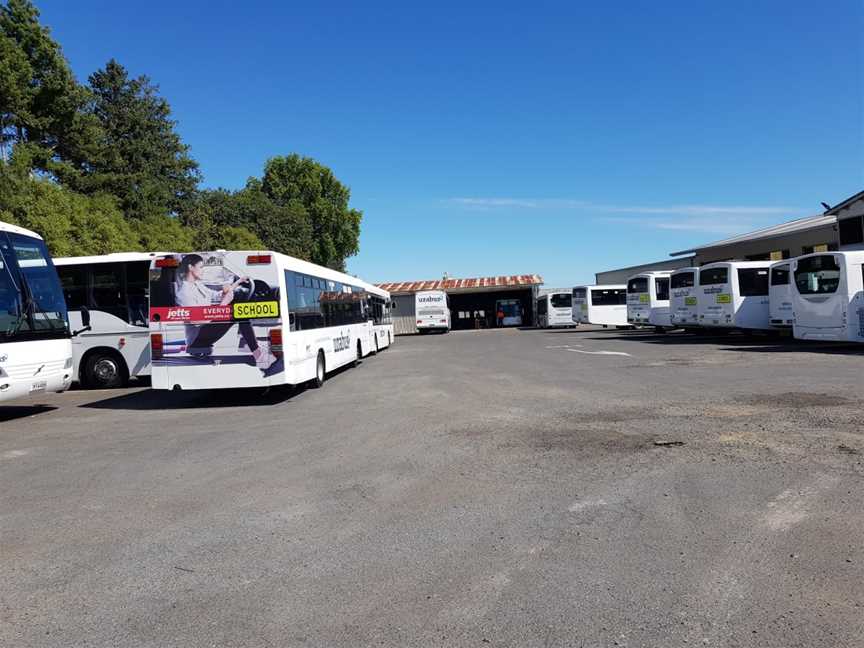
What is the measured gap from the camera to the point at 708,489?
5.23 meters

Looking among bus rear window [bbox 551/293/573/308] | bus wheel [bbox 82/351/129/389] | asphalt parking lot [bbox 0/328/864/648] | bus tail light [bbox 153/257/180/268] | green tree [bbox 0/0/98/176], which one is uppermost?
green tree [bbox 0/0/98/176]

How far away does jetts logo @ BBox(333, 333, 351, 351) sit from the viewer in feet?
53.4

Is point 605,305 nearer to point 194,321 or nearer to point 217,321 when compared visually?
point 217,321

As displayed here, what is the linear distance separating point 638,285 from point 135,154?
3176 cm

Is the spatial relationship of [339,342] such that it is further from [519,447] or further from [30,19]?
[30,19]

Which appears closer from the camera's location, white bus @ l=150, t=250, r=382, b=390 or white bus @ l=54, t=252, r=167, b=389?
white bus @ l=150, t=250, r=382, b=390

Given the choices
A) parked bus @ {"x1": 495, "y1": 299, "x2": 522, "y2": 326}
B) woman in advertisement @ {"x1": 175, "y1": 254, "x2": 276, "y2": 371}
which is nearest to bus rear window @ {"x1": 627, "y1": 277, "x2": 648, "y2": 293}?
woman in advertisement @ {"x1": 175, "y1": 254, "x2": 276, "y2": 371}

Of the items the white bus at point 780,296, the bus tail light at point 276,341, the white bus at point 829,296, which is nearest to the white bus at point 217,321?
the bus tail light at point 276,341

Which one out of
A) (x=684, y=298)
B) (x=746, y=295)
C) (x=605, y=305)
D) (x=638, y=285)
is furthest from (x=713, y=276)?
(x=605, y=305)

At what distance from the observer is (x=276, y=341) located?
37.5ft

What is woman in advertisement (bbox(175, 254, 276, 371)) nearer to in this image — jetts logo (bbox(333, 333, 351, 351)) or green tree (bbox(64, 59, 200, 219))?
jetts logo (bbox(333, 333, 351, 351))

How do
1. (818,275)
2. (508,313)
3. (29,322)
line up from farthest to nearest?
(508,313)
(818,275)
(29,322)

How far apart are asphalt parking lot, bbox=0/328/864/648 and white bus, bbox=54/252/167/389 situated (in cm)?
553

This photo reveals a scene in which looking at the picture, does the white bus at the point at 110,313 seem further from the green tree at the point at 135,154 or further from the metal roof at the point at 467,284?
the metal roof at the point at 467,284
